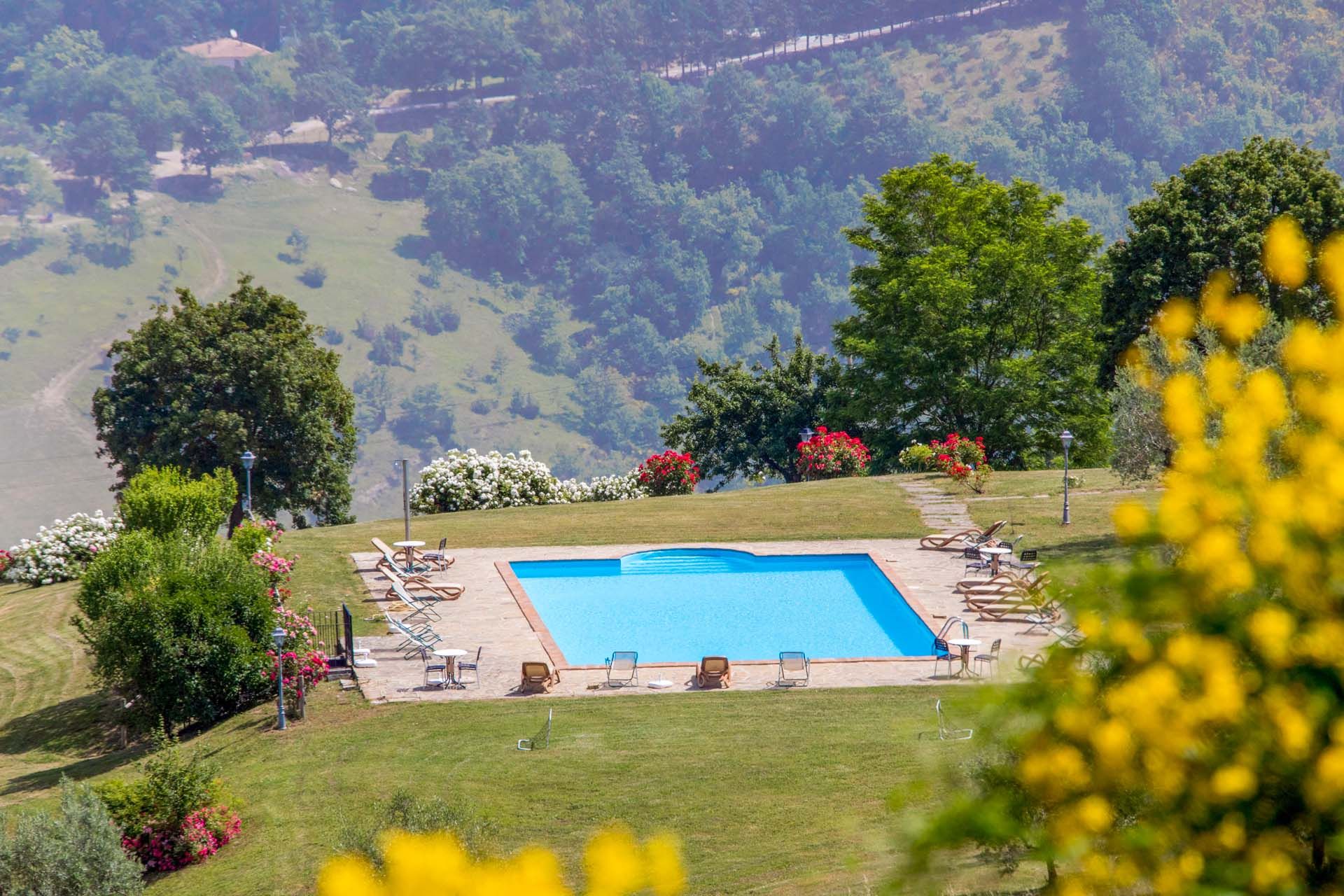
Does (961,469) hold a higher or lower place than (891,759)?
higher

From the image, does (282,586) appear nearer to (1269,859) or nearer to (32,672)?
(32,672)

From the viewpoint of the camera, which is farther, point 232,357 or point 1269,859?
point 232,357

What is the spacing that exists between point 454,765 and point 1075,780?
1594 cm

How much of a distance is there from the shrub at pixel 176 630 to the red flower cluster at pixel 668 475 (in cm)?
1935

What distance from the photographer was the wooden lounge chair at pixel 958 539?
31.7 metres

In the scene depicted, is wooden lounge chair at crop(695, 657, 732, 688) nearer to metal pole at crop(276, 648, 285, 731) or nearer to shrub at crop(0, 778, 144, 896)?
metal pole at crop(276, 648, 285, 731)

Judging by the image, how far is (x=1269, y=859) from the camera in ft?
13.4

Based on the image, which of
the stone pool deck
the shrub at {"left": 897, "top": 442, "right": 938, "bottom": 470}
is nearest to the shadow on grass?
the stone pool deck

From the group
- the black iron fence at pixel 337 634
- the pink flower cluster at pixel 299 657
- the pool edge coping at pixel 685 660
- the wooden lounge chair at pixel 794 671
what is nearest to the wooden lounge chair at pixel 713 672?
the wooden lounge chair at pixel 794 671

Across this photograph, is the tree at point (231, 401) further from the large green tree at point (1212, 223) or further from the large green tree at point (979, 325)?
the large green tree at point (1212, 223)

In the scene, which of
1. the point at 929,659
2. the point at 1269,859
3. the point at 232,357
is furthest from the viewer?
the point at 232,357

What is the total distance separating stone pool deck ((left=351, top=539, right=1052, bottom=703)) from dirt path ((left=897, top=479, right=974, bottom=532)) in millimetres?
1306

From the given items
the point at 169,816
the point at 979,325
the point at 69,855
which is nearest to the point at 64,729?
the point at 169,816

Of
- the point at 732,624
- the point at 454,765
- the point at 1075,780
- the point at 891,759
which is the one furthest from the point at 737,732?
the point at 1075,780
